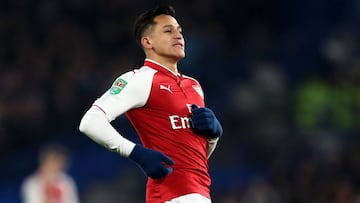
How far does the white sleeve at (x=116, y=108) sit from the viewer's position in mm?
5148

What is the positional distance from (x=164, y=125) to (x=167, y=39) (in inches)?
21.4

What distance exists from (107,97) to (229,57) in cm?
846

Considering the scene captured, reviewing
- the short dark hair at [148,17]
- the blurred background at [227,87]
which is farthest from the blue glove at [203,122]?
the blurred background at [227,87]

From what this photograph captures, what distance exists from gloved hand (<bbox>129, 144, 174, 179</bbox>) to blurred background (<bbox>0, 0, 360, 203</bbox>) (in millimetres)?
5333

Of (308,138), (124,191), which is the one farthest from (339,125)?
(124,191)

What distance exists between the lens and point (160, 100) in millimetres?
5422

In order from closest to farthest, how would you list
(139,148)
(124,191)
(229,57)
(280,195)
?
(139,148), (280,195), (124,191), (229,57)

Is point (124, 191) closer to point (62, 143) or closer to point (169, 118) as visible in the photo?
point (62, 143)

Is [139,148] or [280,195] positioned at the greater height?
[139,148]

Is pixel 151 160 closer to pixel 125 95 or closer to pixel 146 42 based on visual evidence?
pixel 125 95

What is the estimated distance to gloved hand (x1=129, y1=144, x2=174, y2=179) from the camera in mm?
5086

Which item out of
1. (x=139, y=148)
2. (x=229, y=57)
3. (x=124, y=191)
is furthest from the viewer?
(x=229, y=57)

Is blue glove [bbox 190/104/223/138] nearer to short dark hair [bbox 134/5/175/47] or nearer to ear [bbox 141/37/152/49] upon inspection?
ear [bbox 141/37/152/49]

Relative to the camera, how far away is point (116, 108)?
17.2 ft
